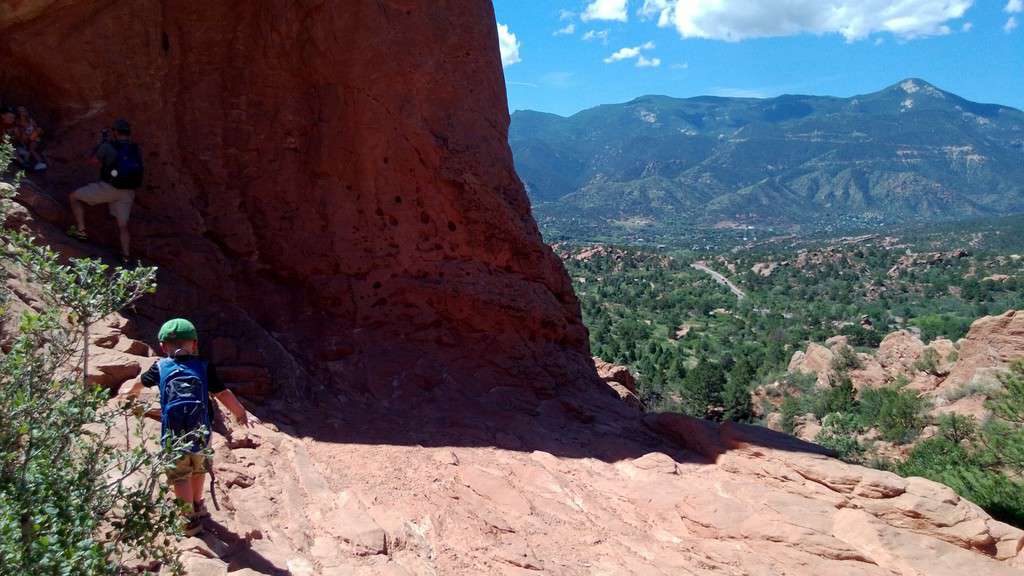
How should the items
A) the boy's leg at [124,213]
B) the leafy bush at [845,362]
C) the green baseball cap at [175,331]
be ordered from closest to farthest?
the green baseball cap at [175,331]
the boy's leg at [124,213]
the leafy bush at [845,362]

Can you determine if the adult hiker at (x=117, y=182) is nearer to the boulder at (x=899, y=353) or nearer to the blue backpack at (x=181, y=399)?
the blue backpack at (x=181, y=399)

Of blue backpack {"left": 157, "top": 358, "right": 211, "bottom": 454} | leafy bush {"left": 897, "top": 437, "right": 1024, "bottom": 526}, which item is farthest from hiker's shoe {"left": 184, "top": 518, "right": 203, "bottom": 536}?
leafy bush {"left": 897, "top": 437, "right": 1024, "bottom": 526}

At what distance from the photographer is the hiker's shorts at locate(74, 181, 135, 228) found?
6594mm

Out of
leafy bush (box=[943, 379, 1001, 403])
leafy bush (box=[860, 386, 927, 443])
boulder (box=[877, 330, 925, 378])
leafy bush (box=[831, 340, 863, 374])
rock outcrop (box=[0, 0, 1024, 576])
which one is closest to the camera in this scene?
rock outcrop (box=[0, 0, 1024, 576])

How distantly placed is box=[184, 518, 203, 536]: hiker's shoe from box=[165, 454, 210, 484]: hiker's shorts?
0.25m

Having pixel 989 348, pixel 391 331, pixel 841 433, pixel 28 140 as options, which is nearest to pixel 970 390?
pixel 989 348

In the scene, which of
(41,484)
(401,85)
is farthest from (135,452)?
(401,85)

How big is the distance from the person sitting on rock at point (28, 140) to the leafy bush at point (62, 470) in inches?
166

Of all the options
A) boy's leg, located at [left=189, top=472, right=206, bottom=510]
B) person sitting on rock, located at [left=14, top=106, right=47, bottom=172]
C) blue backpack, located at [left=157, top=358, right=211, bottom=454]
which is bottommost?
boy's leg, located at [left=189, top=472, right=206, bottom=510]

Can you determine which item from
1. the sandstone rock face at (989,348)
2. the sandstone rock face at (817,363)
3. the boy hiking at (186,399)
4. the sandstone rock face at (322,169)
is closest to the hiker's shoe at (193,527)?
the boy hiking at (186,399)

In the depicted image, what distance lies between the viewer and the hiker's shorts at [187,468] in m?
3.84

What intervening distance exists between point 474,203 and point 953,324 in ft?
145

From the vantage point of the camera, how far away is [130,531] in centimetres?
292

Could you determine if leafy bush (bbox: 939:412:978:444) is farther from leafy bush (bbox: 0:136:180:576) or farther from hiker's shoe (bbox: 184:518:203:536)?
leafy bush (bbox: 0:136:180:576)
